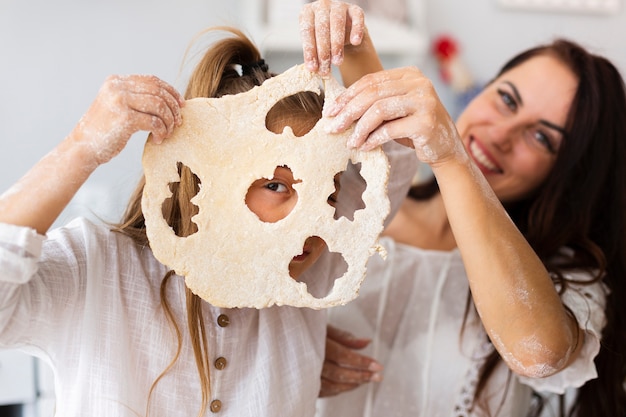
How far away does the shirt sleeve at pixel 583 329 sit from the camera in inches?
40.9

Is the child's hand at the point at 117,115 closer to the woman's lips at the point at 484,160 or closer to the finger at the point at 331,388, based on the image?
the finger at the point at 331,388

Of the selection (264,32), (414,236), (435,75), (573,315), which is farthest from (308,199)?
(435,75)

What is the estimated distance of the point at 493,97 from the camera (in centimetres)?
135

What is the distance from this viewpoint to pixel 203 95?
2.85ft

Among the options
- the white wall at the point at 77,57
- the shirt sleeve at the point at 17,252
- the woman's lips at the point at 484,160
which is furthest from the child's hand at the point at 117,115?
the white wall at the point at 77,57

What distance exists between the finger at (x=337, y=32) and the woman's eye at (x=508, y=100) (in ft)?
2.03

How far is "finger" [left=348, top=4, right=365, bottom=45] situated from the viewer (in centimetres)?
84

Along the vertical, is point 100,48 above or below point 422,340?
above

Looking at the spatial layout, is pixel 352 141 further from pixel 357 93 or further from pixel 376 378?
pixel 376 378

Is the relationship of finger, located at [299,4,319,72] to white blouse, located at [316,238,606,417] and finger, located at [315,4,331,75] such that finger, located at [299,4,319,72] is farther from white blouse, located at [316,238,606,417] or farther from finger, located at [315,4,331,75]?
white blouse, located at [316,238,606,417]

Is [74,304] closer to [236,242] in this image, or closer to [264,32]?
[236,242]

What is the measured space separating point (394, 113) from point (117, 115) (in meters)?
0.32

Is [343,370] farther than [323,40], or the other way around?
[343,370]

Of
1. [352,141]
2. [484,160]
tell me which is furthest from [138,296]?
[484,160]
